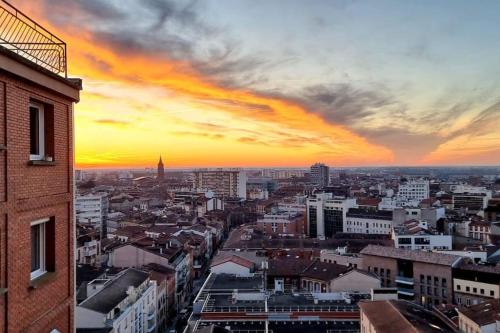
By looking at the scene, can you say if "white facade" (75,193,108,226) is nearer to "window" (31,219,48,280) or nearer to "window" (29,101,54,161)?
"window" (31,219,48,280)

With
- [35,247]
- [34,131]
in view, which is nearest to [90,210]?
[35,247]

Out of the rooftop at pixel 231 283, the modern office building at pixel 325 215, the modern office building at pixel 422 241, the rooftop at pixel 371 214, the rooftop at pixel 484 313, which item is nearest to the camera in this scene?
the rooftop at pixel 484 313

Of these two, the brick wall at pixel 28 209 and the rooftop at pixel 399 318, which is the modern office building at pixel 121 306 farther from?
the brick wall at pixel 28 209

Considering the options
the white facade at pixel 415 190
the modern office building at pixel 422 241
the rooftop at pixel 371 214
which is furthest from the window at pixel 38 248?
the white facade at pixel 415 190

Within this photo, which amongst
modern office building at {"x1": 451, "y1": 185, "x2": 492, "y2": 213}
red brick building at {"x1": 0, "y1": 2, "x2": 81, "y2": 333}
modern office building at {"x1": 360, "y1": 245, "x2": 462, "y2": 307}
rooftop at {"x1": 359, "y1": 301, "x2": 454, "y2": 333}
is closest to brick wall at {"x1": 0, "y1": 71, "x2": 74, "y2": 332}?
red brick building at {"x1": 0, "y1": 2, "x2": 81, "y2": 333}

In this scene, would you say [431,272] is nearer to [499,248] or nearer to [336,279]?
[336,279]

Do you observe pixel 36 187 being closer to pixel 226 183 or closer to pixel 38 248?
pixel 38 248

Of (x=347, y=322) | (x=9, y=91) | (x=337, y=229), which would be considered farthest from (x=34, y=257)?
(x=337, y=229)
